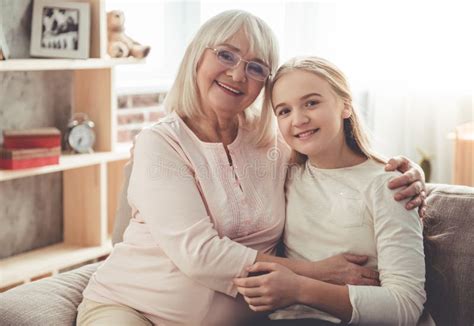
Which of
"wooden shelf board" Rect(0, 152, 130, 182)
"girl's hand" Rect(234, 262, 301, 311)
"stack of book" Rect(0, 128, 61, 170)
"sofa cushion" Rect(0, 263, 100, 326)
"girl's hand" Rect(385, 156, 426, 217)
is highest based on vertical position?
"girl's hand" Rect(385, 156, 426, 217)

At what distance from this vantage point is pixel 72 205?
3541 millimetres

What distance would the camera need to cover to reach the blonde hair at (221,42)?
1.92 meters

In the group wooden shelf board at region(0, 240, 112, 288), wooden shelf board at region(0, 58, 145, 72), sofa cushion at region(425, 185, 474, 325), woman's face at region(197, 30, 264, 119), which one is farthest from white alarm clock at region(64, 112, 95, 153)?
sofa cushion at region(425, 185, 474, 325)

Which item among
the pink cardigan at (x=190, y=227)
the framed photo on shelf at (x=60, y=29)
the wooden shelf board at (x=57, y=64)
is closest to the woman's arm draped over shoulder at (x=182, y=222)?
the pink cardigan at (x=190, y=227)

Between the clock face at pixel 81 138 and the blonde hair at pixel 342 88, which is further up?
the blonde hair at pixel 342 88

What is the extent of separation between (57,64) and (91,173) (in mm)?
557

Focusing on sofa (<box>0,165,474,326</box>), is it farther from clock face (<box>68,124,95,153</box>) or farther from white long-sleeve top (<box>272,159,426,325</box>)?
clock face (<box>68,124,95,153</box>)

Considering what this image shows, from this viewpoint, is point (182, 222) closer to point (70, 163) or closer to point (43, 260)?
point (70, 163)

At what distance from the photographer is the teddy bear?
3.49m

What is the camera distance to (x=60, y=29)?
3.24 metres

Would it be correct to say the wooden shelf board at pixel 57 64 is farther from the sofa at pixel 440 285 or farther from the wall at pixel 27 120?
the sofa at pixel 440 285

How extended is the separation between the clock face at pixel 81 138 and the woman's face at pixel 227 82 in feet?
4.98

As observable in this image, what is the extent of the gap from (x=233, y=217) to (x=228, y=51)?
16.2 inches

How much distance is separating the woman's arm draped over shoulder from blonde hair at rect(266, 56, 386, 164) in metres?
0.35
